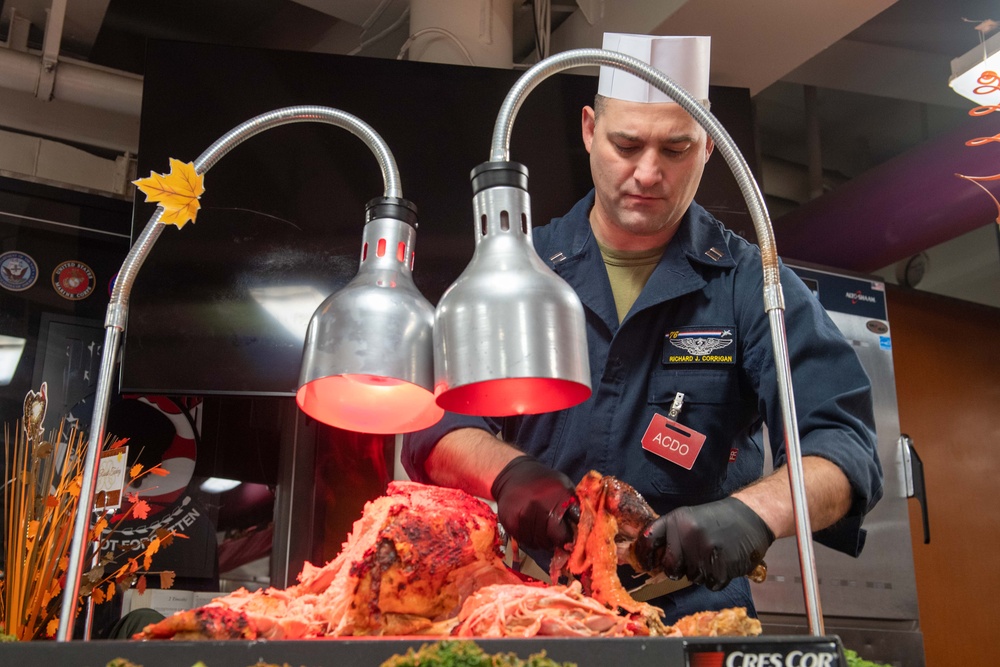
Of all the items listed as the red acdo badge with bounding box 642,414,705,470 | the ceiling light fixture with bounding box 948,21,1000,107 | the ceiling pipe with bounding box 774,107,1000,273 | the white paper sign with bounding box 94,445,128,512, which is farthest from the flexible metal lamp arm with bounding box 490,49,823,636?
Result: the ceiling pipe with bounding box 774,107,1000,273

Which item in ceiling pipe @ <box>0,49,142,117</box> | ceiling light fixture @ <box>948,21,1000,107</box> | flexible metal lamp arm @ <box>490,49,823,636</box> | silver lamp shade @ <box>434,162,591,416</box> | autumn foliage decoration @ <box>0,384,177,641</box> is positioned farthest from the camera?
ceiling pipe @ <box>0,49,142,117</box>

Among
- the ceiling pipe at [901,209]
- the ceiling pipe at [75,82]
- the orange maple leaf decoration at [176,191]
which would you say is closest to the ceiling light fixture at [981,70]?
the ceiling pipe at [901,209]

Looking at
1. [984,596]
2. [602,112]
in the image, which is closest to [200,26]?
[602,112]

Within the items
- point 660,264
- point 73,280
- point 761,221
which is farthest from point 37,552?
point 73,280

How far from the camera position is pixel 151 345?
3076 mm

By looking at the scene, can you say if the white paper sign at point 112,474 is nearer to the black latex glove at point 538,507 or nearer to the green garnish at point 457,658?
the black latex glove at point 538,507

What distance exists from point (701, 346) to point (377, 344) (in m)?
1.02

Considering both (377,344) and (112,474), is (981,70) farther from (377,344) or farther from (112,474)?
(112,474)

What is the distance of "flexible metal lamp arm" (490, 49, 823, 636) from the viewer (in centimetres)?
114

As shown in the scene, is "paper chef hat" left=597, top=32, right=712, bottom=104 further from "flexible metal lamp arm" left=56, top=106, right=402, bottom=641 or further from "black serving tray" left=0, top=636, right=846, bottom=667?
"black serving tray" left=0, top=636, right=846, bottom=667

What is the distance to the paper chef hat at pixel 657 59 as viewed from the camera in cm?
170

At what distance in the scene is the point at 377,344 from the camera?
43.3 inches

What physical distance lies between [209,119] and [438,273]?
1044mm

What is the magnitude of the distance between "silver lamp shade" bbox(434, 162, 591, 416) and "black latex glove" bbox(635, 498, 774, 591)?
29 cm
